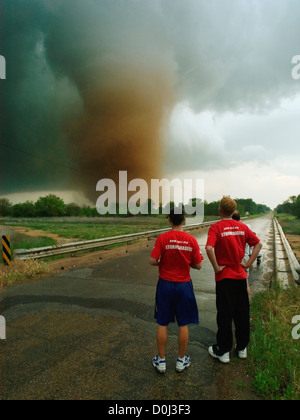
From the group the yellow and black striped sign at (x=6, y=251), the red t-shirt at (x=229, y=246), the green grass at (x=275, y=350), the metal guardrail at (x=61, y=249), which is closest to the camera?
the green grass at (x=275, y=350)

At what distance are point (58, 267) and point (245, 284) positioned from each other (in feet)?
23.5

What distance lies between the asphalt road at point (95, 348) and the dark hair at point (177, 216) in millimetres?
1853

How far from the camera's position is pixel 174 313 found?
122 inches

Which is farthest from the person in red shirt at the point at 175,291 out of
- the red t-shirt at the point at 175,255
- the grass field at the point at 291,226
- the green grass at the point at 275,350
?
the grass field at the point at 291,226

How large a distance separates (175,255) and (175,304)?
61cm

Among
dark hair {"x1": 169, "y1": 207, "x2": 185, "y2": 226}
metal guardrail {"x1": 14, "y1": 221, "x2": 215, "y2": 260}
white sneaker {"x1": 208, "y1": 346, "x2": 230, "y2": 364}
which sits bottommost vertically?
white sneaker {"x1": 208, "y1": 346, "x2": 230, "y2": 364}

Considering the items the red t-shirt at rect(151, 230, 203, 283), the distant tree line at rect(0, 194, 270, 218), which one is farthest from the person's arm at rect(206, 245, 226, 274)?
the distant tree line at rect(0, 194, 270, 218)

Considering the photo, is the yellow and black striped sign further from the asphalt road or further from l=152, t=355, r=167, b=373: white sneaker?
l=152, t=355, r=167, b=373: white sneaker

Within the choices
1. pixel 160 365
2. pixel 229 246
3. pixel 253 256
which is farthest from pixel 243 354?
pixel 229 246

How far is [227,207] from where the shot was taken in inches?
133

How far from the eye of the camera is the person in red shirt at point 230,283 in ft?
10.8

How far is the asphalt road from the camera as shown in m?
2.72

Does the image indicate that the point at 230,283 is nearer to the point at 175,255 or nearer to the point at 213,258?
the point at 213,258

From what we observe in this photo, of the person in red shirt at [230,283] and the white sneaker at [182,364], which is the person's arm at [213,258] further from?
the white sneaker at [182,364]
